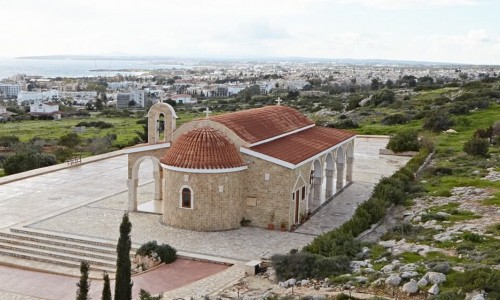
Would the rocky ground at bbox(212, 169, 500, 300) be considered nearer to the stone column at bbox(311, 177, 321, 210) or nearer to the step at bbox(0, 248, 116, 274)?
the stone column at bbox(311, 177, 321, 210)

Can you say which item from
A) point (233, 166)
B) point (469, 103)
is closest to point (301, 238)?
point (233, 166)

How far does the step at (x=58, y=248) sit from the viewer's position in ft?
58.1

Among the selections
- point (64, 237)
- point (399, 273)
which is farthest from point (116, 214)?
point (399, 273)

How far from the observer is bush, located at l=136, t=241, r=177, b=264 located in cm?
1683

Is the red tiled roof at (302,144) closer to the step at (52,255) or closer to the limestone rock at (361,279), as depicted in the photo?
the step at (52,255)

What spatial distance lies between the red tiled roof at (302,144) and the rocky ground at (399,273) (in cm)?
417

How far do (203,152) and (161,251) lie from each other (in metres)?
4.60

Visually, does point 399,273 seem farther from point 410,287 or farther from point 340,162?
point 340,162

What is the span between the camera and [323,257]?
15.0 m

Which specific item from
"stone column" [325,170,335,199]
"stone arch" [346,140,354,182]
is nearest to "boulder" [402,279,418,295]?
"stone column" [325,170,335,199]

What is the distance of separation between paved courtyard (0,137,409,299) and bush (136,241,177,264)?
0.78 m

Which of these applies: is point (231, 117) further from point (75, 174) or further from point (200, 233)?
point (75, 174)

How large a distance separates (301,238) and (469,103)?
129ft

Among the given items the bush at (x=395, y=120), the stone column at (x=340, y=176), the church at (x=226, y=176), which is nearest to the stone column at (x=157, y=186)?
the church at (x=226, y=176)
